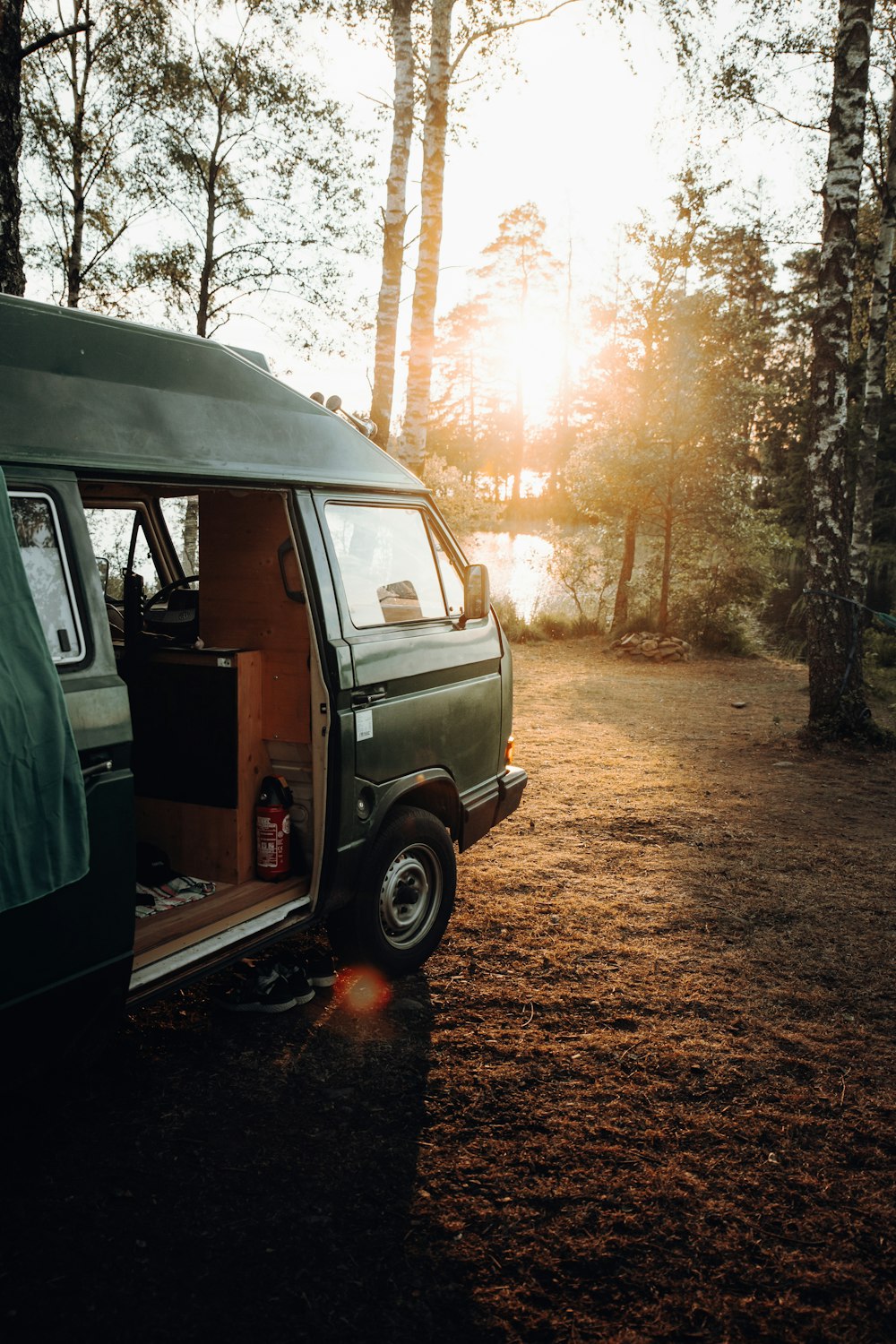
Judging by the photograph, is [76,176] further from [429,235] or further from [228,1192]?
[228,1192]

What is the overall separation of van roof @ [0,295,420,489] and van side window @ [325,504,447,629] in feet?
0.69

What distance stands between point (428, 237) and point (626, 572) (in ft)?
26.6

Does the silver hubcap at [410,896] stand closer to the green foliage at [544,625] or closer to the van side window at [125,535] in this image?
the van side window at [125,535]

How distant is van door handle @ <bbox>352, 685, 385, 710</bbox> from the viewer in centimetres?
376

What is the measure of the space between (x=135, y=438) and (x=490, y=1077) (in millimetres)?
2752

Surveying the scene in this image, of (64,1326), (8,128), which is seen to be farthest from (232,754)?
(8,128)

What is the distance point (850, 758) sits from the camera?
8.72 meters

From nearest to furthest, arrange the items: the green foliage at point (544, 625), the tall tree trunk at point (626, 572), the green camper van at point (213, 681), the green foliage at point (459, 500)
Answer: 1. the green camper van at point (213, 681)
2. the tall tree trunk at point (626, 572)
3. the green foliage at point (544, 625)
4. the green foliage at point (459, 500)

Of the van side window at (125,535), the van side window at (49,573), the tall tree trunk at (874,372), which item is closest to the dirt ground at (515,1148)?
the van side window at (49,573)

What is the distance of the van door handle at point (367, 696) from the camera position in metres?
3.76

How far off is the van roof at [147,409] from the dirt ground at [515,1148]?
2181 millimetres

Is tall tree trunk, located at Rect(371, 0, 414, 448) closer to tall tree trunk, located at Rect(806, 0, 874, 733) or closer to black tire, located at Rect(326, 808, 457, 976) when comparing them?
tall tree trunk, located at Rect(806, 0, 874, 733)

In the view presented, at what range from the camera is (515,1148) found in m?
3.07

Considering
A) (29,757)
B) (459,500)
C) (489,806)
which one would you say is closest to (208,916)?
(29,757)
